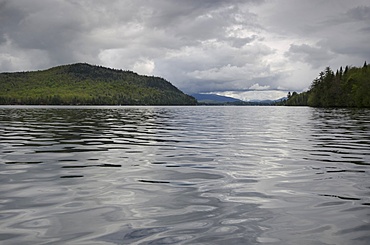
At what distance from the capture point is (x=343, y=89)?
166 meters

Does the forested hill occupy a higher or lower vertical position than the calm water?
higher

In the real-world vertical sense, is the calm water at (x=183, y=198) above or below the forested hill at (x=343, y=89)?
below

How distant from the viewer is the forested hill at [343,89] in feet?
479

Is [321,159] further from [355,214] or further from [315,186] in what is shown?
[355,214]

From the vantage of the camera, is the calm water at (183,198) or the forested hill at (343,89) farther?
the forested hill at (343,89)

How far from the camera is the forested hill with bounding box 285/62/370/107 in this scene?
146 meters

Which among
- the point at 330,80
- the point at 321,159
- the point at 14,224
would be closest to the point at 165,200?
the point at 14,224

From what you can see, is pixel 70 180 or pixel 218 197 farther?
pixel 70 180

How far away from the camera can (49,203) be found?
373 inches

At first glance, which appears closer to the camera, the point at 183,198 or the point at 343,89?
the point at 183,198

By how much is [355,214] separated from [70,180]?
8979mm

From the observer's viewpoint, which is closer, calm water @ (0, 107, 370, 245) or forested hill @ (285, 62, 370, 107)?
calm water @ (0, 107, 370, 245)

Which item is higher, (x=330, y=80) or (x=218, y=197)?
(x=330, y=80)

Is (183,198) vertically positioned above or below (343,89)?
below
